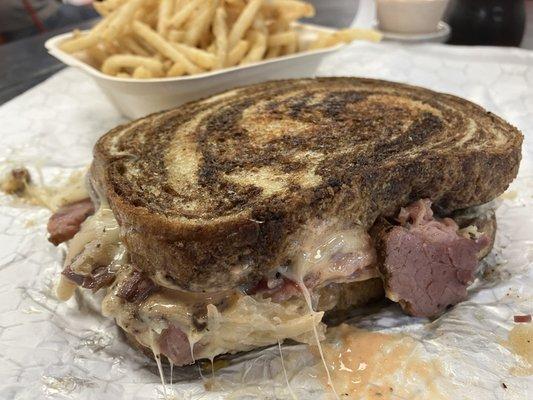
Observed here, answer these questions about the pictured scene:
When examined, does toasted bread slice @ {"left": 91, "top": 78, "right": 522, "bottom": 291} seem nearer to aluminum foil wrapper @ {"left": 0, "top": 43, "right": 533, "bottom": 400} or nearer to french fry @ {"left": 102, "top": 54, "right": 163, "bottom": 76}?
aluminum foil wrapper @ {"left": 0, "top": 43, "right": 533, "bottom": 400}

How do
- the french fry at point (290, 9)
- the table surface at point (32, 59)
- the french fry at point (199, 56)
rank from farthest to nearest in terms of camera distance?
the table surface at point (32, 59) < the french fry at point (290, 9) < the french fry at point (199, 56)

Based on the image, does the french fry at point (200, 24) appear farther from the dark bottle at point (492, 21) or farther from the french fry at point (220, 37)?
the dark bottle at point (492, 21)

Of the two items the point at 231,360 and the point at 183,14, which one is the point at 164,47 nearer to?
the point at 183,14

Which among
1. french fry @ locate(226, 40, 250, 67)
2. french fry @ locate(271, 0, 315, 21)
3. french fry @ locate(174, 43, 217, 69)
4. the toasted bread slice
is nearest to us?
the toasted bread slice

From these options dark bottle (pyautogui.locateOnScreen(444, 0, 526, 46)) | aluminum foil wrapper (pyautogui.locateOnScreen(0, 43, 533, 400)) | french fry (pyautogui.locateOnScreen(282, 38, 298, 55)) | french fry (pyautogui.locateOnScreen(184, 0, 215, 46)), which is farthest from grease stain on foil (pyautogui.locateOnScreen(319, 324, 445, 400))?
dark bottle (pyautogui.locateOnScreen(444, 0, 526, 46))

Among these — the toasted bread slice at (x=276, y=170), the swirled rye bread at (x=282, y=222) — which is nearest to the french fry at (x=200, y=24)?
the toasted bread slice at (x=276, y=170)

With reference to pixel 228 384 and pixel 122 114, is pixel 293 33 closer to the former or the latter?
pixel 122 114
